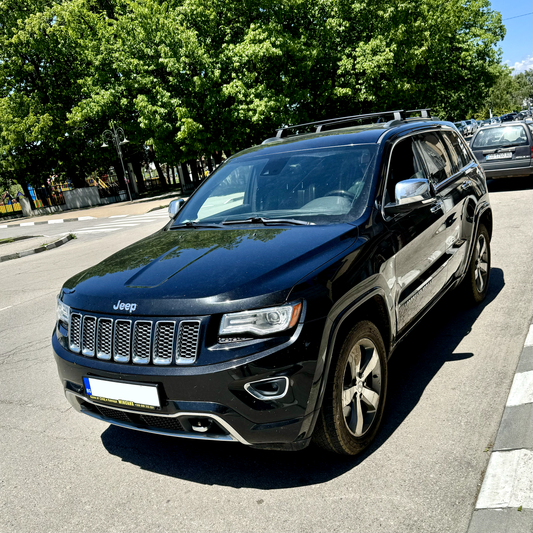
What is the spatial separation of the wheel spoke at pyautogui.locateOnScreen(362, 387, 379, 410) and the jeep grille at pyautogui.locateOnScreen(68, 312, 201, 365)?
109 cm

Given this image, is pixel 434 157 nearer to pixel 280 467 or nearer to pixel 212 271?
pixel 212 271

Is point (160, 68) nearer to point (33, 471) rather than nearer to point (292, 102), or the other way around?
point (292, 102)

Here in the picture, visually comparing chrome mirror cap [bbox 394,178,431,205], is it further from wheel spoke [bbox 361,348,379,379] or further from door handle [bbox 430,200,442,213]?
wheel spoke [bbox 361,348,379,379]

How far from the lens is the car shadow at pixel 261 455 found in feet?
9.99

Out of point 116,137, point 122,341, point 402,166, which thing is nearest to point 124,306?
point 122,341

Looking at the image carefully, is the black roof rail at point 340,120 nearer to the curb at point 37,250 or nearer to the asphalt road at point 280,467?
the asphalt road at point 280,467

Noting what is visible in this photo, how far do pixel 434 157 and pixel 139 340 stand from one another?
3020 mm

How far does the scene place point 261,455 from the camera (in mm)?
3283

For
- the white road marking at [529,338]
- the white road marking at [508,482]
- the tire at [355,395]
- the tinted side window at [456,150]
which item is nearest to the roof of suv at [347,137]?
the tinted side window at [456,150]

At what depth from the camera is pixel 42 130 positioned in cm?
3456

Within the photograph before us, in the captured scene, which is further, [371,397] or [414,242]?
[414,242]

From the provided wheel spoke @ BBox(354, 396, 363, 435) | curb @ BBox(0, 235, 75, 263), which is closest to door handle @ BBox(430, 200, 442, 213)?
wheel spoke @ BBox(354, 396, 363, 435)

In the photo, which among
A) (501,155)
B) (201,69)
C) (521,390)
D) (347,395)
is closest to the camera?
(347,395)

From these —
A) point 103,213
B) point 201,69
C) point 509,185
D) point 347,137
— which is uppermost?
point 201,69
